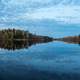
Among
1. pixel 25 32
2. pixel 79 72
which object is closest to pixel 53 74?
pixel 79 72

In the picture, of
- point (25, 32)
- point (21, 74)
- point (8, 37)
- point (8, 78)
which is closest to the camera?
point (8, 78)

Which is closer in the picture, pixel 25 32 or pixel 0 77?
pixel 0 77

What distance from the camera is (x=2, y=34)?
17475 centimetres

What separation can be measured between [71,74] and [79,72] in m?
1.55

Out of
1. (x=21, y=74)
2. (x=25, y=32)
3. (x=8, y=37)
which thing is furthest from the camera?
(x=25, y=32)

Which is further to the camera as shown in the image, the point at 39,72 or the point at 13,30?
the point at 13,30

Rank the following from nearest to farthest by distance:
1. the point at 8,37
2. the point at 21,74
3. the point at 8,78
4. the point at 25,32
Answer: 1. the point at 8,78
2. the point at 21,74
3. the point at 8,37
4. the point at 25,32

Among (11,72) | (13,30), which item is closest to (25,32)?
(13,30)

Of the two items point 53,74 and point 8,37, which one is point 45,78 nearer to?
point 53,74

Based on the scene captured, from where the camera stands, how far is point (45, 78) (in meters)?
23.5

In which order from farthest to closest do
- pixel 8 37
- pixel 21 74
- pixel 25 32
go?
pixel 25 32, pixel 8 37, pixel 21 74

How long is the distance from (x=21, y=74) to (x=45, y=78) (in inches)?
103

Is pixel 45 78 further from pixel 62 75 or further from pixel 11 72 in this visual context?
pixel 11 72

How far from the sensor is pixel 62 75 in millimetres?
24781
